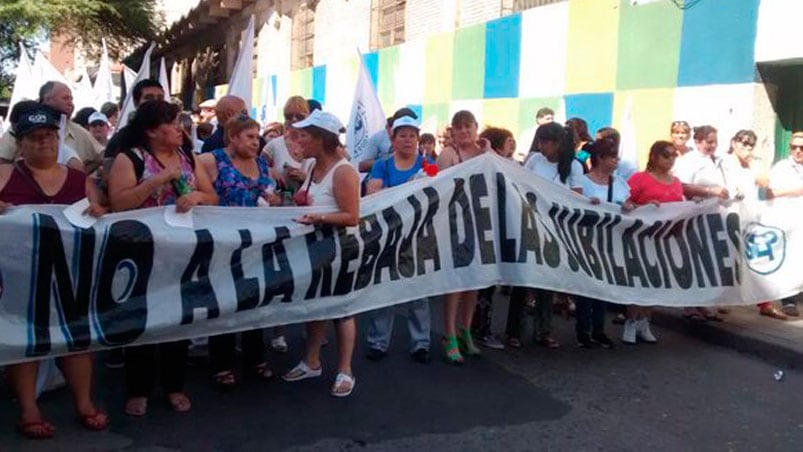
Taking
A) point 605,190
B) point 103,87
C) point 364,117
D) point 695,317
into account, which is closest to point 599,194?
point 605,190

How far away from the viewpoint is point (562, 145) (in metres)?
6.73

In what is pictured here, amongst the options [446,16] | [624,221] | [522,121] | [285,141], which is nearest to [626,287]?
[624,221]

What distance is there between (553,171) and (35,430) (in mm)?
4126

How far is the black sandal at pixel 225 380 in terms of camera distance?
17.4 feet

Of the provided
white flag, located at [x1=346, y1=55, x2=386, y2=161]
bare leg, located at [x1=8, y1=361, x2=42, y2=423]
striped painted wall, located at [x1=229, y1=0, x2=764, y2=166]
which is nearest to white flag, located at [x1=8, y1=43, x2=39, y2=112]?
white flag, located at [x1=346, y1=55, x2=386, y2=161]

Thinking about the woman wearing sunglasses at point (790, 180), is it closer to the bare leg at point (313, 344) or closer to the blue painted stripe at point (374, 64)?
the bare leg at point (313, 344)

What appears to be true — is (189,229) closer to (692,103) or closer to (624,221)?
(624,221)

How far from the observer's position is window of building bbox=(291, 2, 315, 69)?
74.9 ft

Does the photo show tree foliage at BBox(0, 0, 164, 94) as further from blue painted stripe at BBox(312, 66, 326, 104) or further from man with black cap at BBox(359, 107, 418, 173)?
man with black cap at BBox(359, 107, 418, 173)

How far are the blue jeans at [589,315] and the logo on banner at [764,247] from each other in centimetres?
129

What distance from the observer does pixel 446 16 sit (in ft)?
50.4

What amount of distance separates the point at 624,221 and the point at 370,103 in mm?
2654

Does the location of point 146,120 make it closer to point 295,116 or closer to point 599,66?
point 295,116

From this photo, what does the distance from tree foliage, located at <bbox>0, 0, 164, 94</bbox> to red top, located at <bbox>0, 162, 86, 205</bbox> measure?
22531 millimetres
